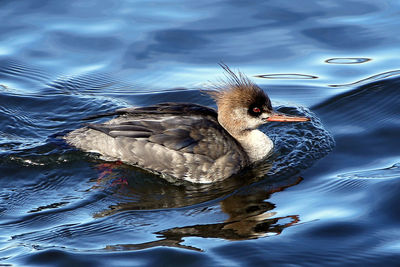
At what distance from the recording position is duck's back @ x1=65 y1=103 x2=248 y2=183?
27.3ft

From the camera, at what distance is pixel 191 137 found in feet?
27.3

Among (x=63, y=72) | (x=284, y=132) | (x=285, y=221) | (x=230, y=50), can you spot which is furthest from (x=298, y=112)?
(x=63, y=72)

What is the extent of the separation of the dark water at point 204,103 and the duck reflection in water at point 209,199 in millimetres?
22

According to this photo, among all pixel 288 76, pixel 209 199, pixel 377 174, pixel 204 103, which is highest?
pixel 288 76

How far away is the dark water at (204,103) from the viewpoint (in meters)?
6.60

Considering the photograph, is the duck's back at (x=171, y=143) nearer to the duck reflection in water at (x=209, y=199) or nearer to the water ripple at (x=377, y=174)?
the duck reflection in water at (x=209, y=199)

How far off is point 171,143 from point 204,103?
2194 millimetres

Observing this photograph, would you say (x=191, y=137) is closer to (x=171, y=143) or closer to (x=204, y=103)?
(x=171, y=143)

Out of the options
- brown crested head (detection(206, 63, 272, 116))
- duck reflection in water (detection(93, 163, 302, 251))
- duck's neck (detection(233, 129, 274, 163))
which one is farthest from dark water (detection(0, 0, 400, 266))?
brown crested head (detection(206, 63, 272, 116))

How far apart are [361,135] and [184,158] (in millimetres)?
2663

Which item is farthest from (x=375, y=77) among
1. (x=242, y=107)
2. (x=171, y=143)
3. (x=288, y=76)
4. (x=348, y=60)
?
(x=171, y=143)

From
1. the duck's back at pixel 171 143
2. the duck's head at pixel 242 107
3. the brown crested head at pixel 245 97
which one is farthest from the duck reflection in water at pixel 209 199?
the brown crested head at pixel 245 97

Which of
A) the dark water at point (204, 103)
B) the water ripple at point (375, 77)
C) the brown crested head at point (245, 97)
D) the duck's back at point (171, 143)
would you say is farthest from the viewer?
the water ripple at point (375, 77)

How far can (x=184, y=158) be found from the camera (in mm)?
8344
